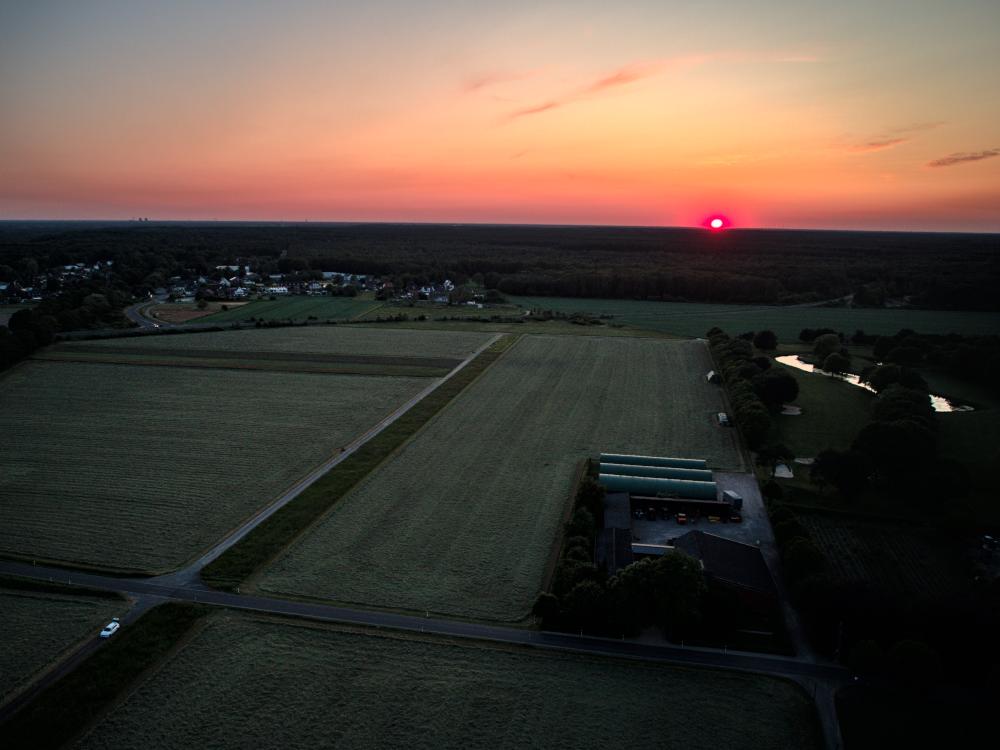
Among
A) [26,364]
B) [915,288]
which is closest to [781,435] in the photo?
[26,364]

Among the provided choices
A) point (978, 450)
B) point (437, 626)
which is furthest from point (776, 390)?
point (437, 626)

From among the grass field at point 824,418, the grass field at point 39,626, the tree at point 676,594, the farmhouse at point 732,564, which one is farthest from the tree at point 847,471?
the grass field at point 39,626

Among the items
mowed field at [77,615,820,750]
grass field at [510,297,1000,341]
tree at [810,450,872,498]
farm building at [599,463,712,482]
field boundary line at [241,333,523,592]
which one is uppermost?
grass field at [510,297,1000,341]

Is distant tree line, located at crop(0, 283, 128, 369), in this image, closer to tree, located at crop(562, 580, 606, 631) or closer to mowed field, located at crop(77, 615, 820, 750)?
mowed field, located at crop(77, 615, 820, 750)

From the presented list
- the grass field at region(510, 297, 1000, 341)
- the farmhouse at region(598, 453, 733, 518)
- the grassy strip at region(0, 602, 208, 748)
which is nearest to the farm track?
the farmhouse at region(598, 453, 733, 518)

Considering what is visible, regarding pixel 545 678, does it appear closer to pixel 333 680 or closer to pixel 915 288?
pixel 333 680

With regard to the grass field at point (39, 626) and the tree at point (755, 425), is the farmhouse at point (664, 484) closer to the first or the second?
the tree at point (755, 425)

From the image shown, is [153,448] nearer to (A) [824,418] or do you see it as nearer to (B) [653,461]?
(B) [653,461]
